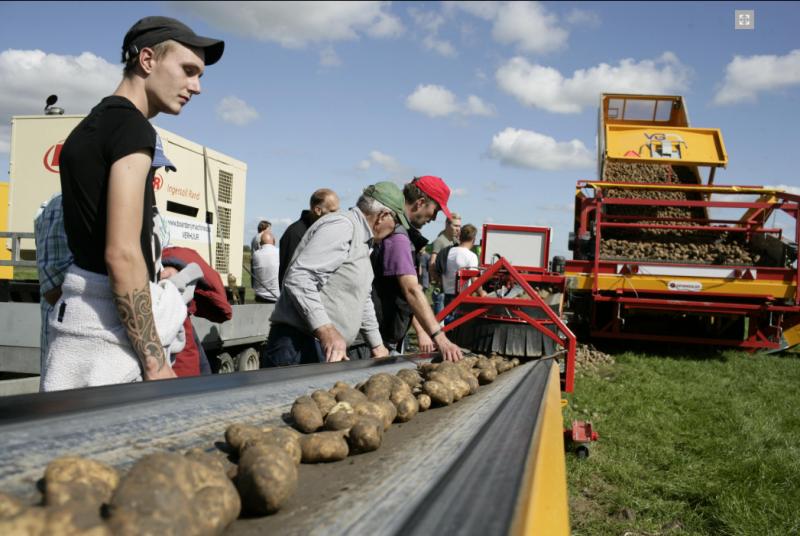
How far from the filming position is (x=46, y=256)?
2000 mm

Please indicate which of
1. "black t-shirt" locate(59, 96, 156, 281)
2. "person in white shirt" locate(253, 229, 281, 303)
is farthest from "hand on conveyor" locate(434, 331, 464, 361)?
"person in white shirt" locate(253, 229, 281, 303)

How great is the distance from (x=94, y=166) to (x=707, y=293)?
8.57 meters

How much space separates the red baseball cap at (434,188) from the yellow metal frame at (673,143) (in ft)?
Answer: 25.4

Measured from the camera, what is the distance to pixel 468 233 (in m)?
8.96

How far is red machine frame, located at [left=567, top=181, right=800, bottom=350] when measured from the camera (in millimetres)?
8695

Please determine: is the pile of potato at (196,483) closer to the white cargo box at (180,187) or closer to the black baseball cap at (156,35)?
the black baseball cap at (156,35)

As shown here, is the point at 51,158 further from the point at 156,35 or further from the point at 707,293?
the point at 707,293

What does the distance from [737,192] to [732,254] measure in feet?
2.95

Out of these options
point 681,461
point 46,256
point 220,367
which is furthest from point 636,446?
point 46,256

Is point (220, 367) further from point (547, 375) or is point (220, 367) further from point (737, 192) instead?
point (737, 192)

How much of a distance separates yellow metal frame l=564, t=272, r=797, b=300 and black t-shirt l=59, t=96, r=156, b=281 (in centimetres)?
802

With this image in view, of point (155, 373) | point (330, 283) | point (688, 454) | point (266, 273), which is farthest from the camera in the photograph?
point (266, 273)

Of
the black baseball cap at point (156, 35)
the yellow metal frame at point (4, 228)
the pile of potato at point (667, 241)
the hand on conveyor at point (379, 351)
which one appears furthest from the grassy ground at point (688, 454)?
the yellow metal frame at point (4, 228)

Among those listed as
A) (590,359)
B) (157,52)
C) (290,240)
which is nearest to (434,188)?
(290,240)
